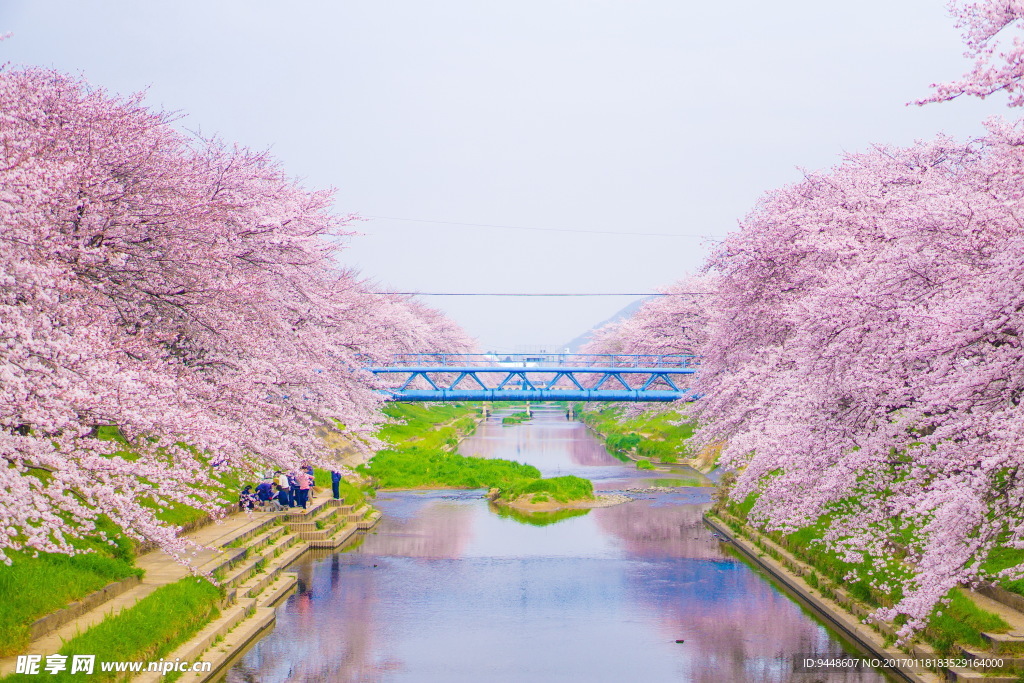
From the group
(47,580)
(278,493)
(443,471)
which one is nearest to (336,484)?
(278,493)

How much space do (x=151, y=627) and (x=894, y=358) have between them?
13062 millimetres

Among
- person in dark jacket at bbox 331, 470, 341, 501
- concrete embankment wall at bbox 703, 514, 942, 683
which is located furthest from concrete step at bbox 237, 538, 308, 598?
concrete embankment wall at bbox 703, 514, 942, 683

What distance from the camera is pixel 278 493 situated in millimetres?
32062

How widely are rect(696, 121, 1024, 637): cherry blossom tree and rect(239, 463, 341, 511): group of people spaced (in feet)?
41.9

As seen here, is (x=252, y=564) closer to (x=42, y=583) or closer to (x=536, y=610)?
(x=536, y=610)

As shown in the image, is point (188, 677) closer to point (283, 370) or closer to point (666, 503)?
point (283, 370)

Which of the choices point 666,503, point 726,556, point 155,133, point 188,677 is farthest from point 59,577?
point 666,503

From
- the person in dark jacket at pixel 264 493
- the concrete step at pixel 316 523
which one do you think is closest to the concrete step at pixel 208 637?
the concrete step at pixel 316 523

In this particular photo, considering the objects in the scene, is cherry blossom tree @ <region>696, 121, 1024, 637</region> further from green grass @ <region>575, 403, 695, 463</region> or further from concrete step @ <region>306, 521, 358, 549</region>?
green grass @ <region>575, 403, 695, 463</region>

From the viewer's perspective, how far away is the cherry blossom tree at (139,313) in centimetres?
1249

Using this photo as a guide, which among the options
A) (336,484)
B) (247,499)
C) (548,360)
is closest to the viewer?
(247,499)

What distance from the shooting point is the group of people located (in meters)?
30.8

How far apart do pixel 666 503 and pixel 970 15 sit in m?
31.6

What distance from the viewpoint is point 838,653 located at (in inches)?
731
